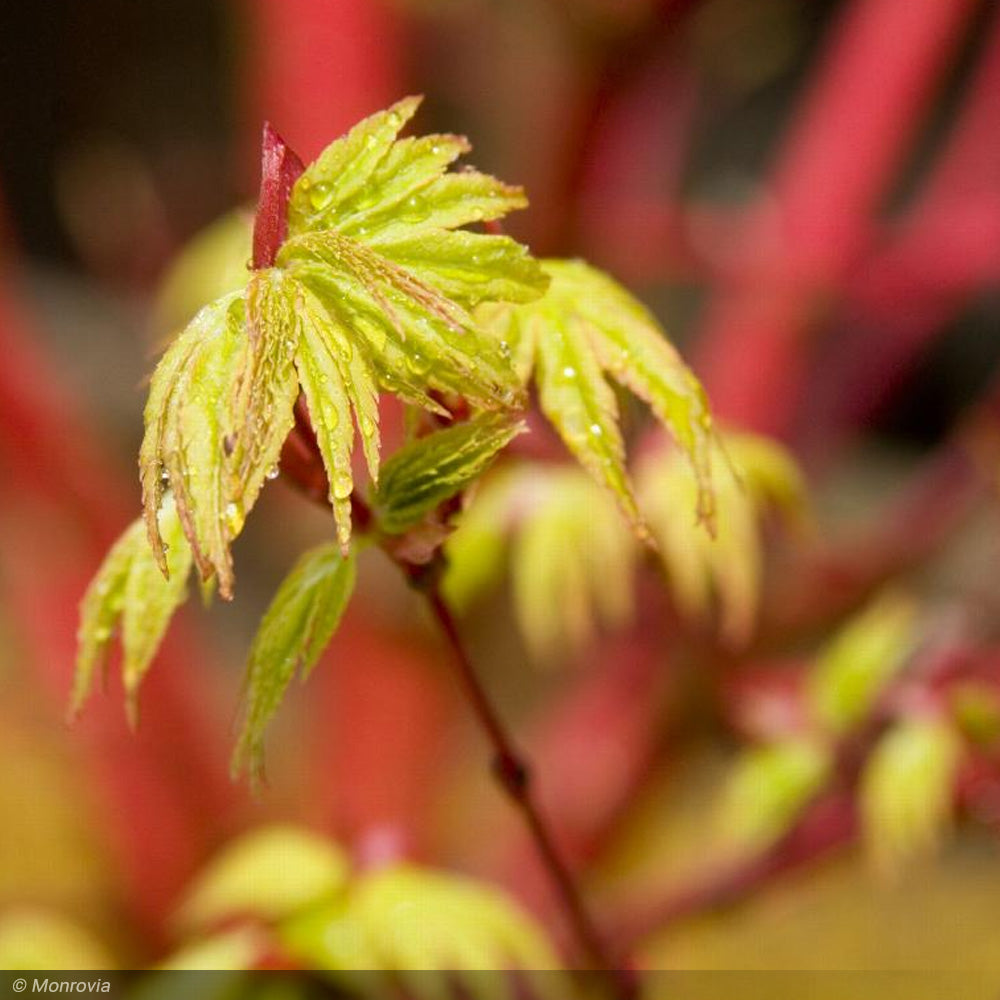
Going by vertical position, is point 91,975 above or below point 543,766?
above

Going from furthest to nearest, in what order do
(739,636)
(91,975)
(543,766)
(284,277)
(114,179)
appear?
(114,179), (543,766), (739,636), (91,975), (284,277)

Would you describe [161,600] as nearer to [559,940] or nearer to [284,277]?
[284,277]

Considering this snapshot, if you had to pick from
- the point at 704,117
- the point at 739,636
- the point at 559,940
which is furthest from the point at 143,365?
the point at 559,940

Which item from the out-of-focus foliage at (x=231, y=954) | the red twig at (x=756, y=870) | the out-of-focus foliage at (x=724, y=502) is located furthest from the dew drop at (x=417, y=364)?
the red twig at (x=756, y=870)

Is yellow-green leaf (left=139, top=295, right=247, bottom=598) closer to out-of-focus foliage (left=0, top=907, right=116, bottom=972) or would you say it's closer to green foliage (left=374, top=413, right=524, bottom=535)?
green foliage (left=374, top=413, right=524, bottom=535)

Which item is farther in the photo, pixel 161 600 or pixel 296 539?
pixel 296 539

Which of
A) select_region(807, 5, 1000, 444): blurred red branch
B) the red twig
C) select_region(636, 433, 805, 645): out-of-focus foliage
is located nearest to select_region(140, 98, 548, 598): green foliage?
select_region(636, 433, 805, 645): out-of-focus foliage

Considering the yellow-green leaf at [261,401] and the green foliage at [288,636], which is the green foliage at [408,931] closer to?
the green foliage at [288,636]
